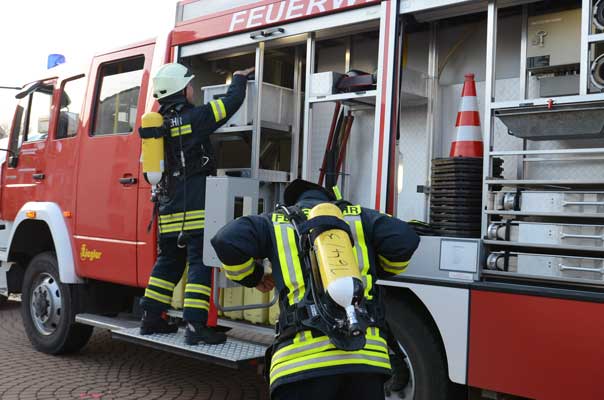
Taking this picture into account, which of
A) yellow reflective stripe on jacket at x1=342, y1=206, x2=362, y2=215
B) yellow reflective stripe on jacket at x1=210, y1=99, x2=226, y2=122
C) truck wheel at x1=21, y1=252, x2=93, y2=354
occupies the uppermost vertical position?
yellow reflective stripe on jacket at x1=210, y1=99, x2=226, y2=122

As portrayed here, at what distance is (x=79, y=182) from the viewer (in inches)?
223

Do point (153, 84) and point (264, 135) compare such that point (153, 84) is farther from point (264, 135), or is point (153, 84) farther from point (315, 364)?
point (315, 364)

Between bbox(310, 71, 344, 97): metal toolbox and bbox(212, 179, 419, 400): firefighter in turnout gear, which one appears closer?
bbox(212, 179, 419, 400): firefighter in turnout gear

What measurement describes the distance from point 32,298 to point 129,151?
6.13 ft

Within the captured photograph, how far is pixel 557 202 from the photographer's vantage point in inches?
127

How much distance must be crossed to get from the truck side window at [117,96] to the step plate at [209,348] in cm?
164

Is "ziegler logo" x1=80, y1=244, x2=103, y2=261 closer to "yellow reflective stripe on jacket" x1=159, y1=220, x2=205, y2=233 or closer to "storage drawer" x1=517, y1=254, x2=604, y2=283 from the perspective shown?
"yellow reflective stripe on jacket" x1=159, y1=220, x2=205, y2=233

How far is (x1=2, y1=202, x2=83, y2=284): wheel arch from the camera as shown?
5.69m

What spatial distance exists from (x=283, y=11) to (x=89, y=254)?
2.53 m

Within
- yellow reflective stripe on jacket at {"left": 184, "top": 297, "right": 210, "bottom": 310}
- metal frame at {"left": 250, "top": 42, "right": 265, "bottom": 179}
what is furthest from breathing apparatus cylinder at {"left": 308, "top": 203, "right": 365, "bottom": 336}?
metal frame at {"left": 250, "top": 42, "right": 265, "bottom": 179}

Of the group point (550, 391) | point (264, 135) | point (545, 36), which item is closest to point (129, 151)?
point (264, 135)

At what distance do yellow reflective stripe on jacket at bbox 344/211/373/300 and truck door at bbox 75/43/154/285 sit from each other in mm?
2870

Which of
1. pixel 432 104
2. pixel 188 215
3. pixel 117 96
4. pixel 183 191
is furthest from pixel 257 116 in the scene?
pixel 117 96

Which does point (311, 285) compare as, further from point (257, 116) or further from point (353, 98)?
point (257, 116)
